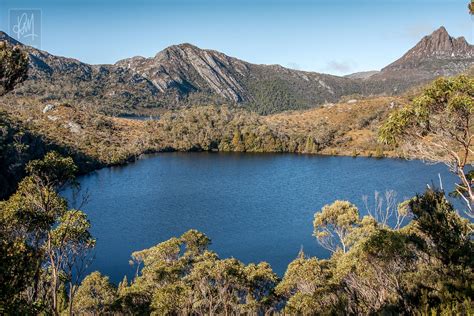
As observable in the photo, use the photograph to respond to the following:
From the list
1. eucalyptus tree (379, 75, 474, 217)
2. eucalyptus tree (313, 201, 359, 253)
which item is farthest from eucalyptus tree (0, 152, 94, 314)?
eucalyptus tree (313, 201, 359, 253)

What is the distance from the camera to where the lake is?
5809 centimetres

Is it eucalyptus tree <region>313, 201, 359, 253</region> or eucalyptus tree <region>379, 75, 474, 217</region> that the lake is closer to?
eucalyptus tree <region>313, 201, 359, 253</region>

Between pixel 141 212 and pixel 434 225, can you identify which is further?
pixel 141 212

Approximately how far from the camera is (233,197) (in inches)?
3501

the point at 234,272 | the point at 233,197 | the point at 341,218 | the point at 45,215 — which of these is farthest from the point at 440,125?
the point at 233,197

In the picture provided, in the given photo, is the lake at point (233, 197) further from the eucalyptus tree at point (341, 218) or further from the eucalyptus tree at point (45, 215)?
the eucalyptus tree at point (45, 215)

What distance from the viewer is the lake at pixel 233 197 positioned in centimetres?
5809

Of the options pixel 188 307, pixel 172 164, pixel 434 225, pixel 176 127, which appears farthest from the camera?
pixel 176 127

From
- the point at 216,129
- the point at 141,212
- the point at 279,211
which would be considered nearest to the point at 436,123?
the point at 279,211

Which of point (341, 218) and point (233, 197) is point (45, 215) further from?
point (233, 197)

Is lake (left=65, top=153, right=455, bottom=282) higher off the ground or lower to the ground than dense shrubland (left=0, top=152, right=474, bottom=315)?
lower

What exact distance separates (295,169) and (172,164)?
39.2m

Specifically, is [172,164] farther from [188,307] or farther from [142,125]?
[188,307]

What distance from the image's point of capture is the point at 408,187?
90500 mm
